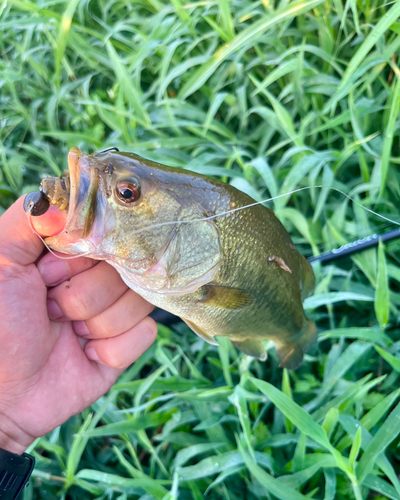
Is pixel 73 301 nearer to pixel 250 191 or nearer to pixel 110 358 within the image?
pixel 110 358

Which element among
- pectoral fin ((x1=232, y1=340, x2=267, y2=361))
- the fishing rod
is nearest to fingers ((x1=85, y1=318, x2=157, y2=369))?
the fishing rod

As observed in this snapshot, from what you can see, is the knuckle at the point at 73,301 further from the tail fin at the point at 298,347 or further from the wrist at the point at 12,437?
the tail fin at the point at 298,347

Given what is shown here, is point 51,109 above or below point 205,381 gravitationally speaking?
above

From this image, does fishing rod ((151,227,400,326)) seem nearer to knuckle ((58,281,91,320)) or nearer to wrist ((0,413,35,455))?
knuckle ((58,281,91,320))

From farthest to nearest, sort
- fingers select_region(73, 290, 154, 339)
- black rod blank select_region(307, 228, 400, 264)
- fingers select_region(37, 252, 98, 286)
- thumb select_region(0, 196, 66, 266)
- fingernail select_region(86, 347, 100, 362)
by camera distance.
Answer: black rod blank select_region(307, 228, 400, 264) → fingernail select_region(86, 347, 100, 362) → fingers select_region(73, 290, 154, 339) → fingers select_region(37, 252, 98, 286) → thumb select_region(0, 196, 66, 266)

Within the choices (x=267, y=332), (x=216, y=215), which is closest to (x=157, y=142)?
(x=216, y=215)

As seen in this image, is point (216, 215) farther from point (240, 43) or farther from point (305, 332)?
point (240, 43)
